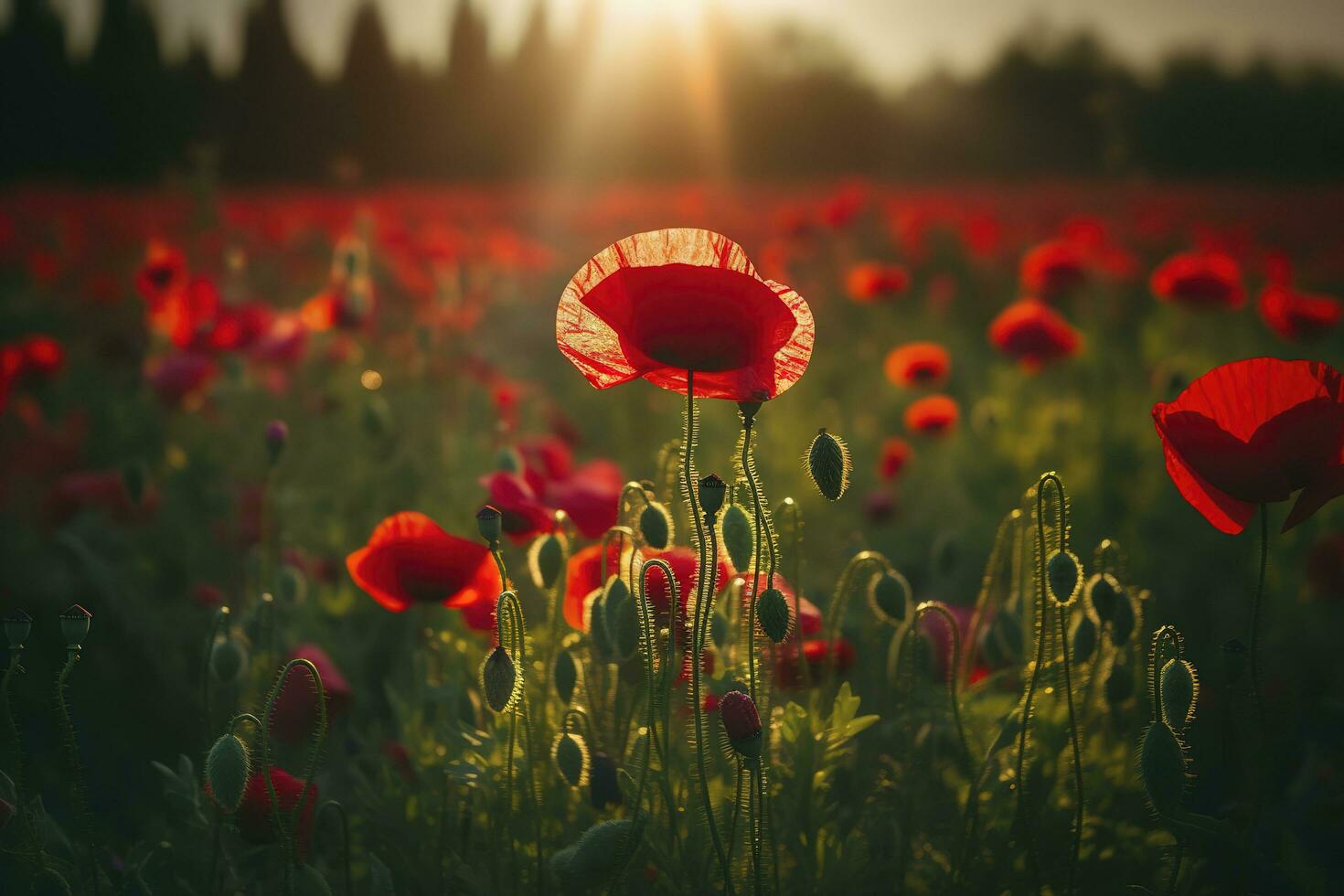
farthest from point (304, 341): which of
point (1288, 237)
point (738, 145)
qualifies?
point (738, 145)

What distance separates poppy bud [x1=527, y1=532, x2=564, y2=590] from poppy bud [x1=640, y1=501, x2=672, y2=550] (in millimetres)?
214

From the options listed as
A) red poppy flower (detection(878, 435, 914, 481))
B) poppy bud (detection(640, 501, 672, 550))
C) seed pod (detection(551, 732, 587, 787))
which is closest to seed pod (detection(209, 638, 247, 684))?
seed pod (detection(551, 732, 587, 787))

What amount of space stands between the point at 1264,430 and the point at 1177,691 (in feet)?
1.14

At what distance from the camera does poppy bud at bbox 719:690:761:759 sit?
1.19 m

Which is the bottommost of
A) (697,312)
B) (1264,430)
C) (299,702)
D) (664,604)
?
(299,702)

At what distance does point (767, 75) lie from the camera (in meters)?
30.7

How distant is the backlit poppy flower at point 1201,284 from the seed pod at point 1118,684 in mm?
2138

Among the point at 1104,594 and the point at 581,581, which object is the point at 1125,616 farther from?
the point at 581,581

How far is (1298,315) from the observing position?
10.4ft

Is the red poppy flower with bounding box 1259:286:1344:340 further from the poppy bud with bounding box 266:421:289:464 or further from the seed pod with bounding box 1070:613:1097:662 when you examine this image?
the poppy bud with bounding box 266:421:289:464

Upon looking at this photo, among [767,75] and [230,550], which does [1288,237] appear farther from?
[767,75]

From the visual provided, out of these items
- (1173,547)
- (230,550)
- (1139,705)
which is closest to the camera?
(1139,705)

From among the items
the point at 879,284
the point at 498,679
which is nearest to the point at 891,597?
the point at 498,679

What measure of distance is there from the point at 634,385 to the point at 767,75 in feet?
91.7
